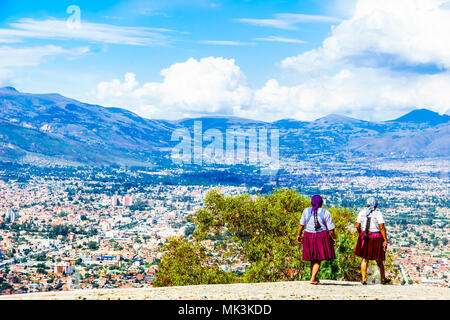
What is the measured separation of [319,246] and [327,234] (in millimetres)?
261

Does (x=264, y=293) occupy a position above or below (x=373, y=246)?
below

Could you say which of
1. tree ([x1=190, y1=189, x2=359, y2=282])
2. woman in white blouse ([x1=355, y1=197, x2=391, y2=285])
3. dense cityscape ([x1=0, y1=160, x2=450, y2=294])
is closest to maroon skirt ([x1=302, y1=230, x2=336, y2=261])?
woman in white blouse ([x1=355, y1=197, x2=391, y2=285])

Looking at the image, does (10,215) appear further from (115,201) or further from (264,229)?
(264,229)

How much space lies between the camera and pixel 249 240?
1789cm

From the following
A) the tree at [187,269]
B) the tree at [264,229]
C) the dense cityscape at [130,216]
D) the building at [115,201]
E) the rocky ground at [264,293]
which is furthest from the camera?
the building at [115,201]

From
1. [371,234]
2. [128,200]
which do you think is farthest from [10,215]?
[371,234]

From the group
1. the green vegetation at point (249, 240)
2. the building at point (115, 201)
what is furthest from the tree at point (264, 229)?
the building at point (115, 201)

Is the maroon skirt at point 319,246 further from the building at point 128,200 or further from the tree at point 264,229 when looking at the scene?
the building at point 128,200

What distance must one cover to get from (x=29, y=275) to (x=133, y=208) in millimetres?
57054

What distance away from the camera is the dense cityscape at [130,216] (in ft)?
127

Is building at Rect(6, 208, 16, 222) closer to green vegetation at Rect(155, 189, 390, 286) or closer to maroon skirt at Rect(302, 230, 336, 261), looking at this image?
green vegetation at Rect(155, 189, 390, 286)

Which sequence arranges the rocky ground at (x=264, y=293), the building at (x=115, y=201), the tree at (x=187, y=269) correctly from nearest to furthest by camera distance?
the rocky ground at (x=264, y=293), the tree at (x=187, y=269), the building at (x=115, y=201)

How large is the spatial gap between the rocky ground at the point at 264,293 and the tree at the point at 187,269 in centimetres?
759

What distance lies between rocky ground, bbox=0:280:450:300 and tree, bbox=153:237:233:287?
7.59 metres
